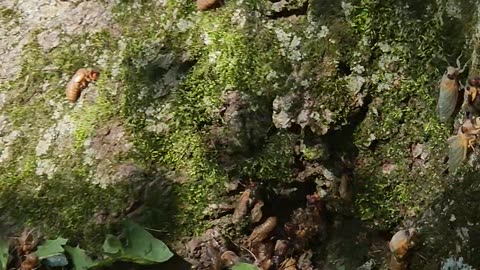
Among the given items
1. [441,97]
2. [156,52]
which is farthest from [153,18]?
[441,97]

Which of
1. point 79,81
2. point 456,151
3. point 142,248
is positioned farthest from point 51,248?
point 456,151

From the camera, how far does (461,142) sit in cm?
217

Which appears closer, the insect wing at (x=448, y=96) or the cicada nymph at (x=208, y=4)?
the insect wing at (x=448, y=96)

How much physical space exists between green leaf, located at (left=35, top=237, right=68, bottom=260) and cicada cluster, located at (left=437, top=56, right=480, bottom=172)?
3.76 ft

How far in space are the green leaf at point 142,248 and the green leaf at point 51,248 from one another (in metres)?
0.21

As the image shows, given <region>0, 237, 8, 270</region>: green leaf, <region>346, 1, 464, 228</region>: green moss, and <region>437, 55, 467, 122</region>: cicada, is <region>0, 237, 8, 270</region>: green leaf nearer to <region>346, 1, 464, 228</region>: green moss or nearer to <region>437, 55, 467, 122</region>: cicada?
<region>346, 1, 464, 228</region>: green moss

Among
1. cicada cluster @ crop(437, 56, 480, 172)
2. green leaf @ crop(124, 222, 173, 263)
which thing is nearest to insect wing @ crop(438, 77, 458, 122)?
cicada cluster @ crop(437, 56, 480, 172)

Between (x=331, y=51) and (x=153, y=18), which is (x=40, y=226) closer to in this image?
(x=153, y=18)

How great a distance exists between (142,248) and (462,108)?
3.26 ft

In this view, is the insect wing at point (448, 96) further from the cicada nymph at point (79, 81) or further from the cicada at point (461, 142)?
the cicada nymph at point (79, 81)

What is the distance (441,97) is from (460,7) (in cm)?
27

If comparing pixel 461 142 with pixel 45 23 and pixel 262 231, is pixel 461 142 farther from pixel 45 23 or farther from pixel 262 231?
pixel 45 23

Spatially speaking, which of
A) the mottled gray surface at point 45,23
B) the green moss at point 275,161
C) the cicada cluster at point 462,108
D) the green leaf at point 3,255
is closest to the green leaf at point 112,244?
the green leaf at point 3,255

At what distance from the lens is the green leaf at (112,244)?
7.64 feet
